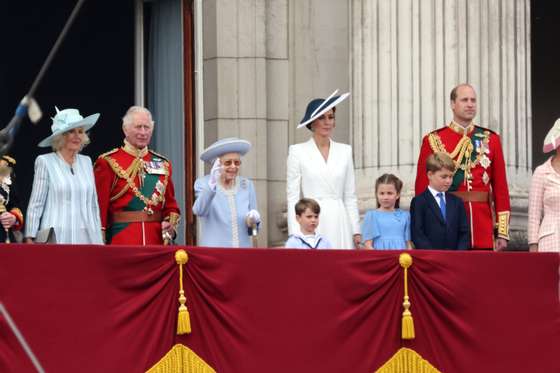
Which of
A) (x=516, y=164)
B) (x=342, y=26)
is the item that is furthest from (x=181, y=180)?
(x=516, y=164)

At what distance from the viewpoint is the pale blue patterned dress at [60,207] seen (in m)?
13.5

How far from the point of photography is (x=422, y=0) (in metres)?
16.4

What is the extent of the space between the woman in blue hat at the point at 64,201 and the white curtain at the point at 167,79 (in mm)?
3960

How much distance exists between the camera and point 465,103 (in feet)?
47.8

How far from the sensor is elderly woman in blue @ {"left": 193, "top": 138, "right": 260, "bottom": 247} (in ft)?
45.7

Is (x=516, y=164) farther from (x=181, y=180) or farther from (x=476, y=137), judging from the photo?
(x=181, y=180)

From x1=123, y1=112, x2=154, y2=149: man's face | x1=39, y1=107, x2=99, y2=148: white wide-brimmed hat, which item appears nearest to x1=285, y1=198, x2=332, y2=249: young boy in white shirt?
x1=123, y1=112, x2=154, y2=149: man's face

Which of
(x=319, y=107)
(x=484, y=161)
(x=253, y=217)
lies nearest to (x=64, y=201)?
(x=253, y=217)

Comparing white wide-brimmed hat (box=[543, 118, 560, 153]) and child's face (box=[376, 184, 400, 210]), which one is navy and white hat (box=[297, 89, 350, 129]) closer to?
child's face (box=[376, 184, 400, 210])

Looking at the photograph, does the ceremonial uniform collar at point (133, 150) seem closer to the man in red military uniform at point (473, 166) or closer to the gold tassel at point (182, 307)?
the gold tassel at point (182, 307)

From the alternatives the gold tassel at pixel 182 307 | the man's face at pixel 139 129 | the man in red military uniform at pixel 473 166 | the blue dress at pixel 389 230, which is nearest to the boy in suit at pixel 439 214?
the blue dress at pixel 389 230

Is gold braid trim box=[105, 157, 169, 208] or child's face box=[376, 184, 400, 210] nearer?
child's face box=[376, 184, 400, 210]

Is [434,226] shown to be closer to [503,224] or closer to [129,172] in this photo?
[503,224]

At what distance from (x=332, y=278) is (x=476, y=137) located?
2.35m
